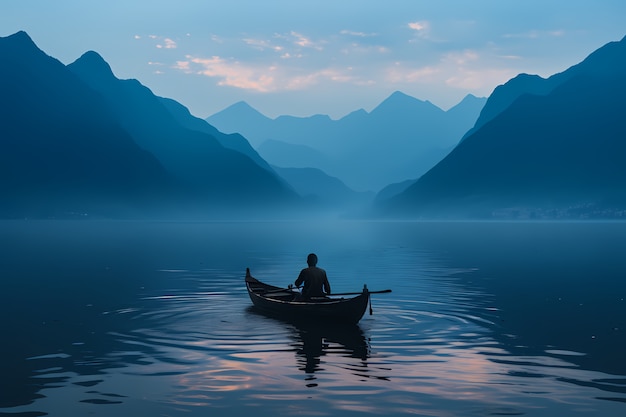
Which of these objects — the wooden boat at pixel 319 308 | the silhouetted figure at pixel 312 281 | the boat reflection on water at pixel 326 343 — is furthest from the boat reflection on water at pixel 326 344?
the silhouetted figure at pixel 312 281

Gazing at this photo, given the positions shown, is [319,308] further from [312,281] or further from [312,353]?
[312,353]

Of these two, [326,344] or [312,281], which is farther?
[312,281]

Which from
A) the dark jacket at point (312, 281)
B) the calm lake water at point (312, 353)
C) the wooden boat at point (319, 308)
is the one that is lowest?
the calm lake water at point (312, 353)

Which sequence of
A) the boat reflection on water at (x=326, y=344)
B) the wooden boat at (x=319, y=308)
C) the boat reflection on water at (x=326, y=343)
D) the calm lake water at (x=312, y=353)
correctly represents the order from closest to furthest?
the calm lake water at (x=312, y=353)
the boat reflection on water at (x=326, y=344)
the boat reflection on water at (x=326, y=343)
the wooden boat at (x=319, y=308)

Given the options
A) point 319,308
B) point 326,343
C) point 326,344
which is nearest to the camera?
point 326,344

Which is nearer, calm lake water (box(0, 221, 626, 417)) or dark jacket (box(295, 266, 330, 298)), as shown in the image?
calm lake water (box(0, 221, 626, 417))

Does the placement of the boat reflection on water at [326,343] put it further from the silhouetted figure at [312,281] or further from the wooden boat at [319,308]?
the silhouetted figure at [312,281]

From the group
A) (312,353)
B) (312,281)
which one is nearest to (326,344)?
(312,353)

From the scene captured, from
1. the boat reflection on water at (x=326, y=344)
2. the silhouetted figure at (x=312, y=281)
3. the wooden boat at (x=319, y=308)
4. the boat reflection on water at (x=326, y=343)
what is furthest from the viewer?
the silhouetted figure at (x=312, y=281)

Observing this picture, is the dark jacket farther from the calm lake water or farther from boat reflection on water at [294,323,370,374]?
the calm lake water

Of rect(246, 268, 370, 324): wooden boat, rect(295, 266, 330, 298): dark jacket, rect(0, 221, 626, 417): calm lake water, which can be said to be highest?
rect(295, 266, 330, 298): dark jacket

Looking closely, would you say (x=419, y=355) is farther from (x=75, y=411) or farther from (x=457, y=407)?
(x=75, y=411)

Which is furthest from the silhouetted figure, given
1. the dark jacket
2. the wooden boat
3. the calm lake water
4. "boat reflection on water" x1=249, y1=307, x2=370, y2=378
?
the calm lake water

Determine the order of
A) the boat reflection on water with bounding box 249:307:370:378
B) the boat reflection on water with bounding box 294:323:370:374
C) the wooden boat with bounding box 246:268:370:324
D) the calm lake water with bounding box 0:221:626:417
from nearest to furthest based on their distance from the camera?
the calm lake water with bounding box 0:221:626:417 < the boat reflection on water with bounding box 249:307:370:378 < the boat reflection on water with bounding box 294:323:370:374 < the wooden boat with bounding box 246:268:370:324
